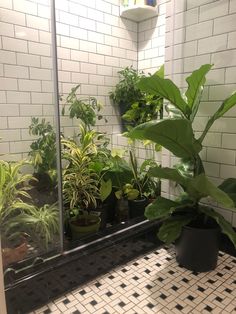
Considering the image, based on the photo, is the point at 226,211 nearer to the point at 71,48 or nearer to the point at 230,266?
the point at 230,266

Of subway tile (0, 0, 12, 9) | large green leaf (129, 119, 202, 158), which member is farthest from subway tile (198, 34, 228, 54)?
subway tile (0, 0, 12, 9)

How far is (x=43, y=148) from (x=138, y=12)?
1556 millimetres

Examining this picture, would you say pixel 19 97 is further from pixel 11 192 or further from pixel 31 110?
pixel 11 192

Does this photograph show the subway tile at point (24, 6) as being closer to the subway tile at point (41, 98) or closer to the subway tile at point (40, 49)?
the subway tile at point (40, 49)

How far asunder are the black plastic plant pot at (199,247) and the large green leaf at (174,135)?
400 millimetres

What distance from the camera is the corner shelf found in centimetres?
207

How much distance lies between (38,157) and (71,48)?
1.10 meters

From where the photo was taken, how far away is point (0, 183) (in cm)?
120

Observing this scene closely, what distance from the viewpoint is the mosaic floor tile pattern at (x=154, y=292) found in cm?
114

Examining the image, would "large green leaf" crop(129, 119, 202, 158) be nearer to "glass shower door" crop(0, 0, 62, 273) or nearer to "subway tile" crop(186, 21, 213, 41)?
"glass shower door" crop(0, 0, 62, 273)

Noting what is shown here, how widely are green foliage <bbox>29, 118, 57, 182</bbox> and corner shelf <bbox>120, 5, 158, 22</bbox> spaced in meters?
1.38

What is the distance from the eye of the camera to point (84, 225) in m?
1.63

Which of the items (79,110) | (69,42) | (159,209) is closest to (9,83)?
(79,110)

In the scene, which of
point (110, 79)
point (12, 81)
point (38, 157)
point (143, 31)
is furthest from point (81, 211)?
point (143, 31)
